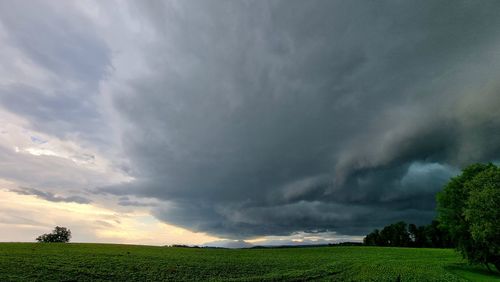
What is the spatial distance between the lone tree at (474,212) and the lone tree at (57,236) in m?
152

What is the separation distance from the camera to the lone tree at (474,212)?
2314 inches

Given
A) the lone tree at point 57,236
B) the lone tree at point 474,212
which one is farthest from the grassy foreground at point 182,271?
the lone tree at point 57,236

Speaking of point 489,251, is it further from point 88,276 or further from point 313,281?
point 88,276

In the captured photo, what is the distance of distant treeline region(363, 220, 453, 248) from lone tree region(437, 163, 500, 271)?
105129 mm

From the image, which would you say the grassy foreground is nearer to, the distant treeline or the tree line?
the tree line

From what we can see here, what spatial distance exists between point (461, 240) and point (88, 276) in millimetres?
71200

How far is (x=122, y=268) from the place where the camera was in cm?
4756

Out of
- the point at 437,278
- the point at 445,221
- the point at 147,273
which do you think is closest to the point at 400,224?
the point at 445,221

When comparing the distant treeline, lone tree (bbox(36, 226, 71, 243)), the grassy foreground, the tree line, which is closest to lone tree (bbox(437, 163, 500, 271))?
the tree line

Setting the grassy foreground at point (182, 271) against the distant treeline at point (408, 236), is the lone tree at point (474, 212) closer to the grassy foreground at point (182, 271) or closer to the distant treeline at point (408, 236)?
the grassy foreground at point (182, 271)

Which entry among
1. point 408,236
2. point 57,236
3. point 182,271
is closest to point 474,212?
point 182,271

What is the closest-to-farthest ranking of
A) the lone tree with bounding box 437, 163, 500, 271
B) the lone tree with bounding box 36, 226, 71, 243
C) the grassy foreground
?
the grassy foreground < the lone tree with bounding box 437, 163, 500, 271 < the lone tree with bounding box 36, 226, 71, 243

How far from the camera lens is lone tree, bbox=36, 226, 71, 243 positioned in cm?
14150

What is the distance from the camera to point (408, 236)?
17588 centimetres
